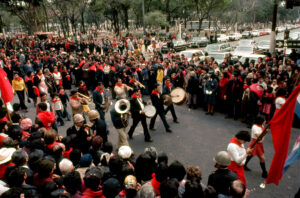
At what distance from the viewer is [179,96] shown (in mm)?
8273

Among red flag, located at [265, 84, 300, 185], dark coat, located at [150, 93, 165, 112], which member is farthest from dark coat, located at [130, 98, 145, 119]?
red flag, located at [265, 84, 300, 185]

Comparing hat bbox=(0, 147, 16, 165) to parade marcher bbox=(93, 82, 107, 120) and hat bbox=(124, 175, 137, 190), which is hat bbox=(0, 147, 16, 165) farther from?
parade marcher bbox=(93, 82, 107, 120)

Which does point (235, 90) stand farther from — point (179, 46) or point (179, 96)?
point (179, 46)

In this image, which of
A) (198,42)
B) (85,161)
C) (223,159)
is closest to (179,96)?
(223,159)

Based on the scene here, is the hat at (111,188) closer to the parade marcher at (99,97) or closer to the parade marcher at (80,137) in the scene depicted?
the parade marcher at (80,137)

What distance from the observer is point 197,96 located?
1024cm

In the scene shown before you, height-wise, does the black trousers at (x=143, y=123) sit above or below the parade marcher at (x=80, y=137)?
below

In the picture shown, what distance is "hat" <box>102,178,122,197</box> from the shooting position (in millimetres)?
3451

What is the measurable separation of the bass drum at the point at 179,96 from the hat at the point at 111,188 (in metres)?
5.06

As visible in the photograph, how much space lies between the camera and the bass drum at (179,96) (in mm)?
8203

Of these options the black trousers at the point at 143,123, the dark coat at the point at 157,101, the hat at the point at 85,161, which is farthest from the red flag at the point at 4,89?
the dark coat at the point at 157,101

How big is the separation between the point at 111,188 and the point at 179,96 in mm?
5271

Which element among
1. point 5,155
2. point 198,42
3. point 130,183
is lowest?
point 130,183

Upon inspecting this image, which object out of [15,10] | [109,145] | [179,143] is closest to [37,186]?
[109,145]
